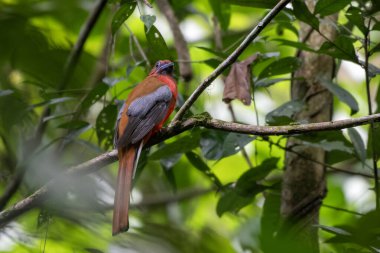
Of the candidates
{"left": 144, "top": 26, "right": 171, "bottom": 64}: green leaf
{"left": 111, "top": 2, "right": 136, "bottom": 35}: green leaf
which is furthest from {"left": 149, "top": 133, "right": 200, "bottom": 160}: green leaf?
{"left": 111, "top": 2, "right": 136, "bottom": 35}: green leaf

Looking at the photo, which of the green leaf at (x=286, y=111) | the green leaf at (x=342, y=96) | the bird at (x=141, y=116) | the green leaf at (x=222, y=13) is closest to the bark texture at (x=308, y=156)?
the green leaf at (x=342, y=96)

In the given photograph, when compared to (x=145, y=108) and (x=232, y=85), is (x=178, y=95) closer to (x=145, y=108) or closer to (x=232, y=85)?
(x=145, y=108)

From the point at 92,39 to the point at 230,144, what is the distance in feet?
11.4

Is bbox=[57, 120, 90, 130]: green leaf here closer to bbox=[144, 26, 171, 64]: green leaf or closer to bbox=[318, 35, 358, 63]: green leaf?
bbox=[144, 26, 171, 64]: green leaf

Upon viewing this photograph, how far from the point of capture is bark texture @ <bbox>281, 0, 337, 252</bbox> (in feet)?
11.4

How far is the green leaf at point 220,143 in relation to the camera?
314 centimetres

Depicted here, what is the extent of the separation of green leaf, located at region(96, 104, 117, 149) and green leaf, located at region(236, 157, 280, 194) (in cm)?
89

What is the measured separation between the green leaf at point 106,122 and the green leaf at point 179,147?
0.50 metres

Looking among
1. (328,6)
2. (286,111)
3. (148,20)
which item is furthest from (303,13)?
(148,20)

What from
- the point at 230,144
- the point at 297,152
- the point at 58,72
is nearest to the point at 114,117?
the point at 230,144

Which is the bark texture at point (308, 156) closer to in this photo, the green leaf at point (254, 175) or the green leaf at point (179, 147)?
the green leaf at point (254, 175)

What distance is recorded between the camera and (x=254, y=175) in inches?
134

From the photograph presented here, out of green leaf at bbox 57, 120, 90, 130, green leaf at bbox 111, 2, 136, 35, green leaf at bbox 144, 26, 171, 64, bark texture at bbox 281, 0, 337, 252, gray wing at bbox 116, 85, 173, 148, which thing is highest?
bark texture at bbox 281, 0, 337, 252

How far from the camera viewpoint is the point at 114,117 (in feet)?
11.8
